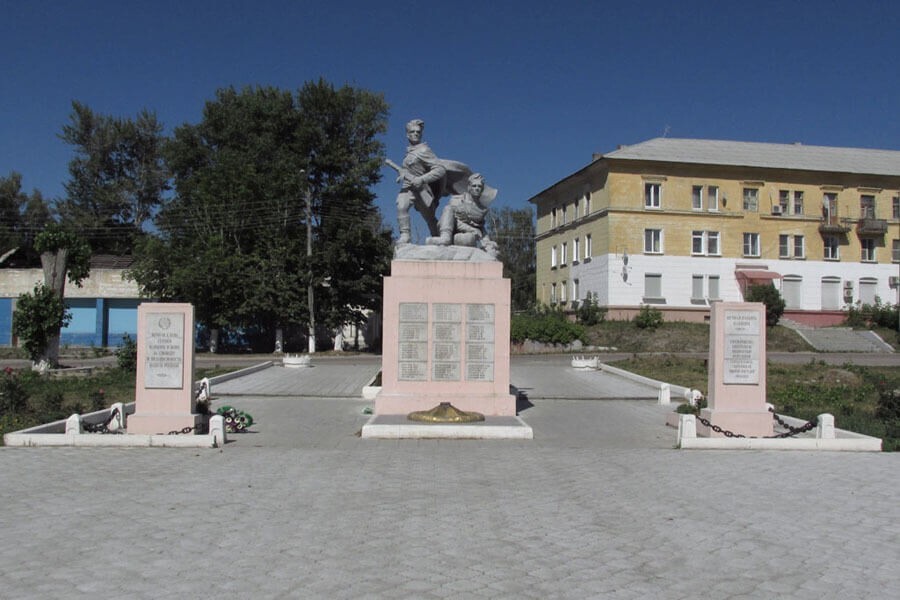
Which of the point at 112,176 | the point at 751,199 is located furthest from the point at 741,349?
the point at 112,176

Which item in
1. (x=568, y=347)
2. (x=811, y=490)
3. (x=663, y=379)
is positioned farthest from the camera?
(x=568, y=347)

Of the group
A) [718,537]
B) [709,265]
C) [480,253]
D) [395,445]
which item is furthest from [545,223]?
[718,537]

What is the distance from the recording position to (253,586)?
4.70m

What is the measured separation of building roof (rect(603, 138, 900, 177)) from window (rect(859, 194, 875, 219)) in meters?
1.49

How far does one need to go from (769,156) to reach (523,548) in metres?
47.6

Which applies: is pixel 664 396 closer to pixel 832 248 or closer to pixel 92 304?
pixel 92 304

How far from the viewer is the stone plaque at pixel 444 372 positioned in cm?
1249

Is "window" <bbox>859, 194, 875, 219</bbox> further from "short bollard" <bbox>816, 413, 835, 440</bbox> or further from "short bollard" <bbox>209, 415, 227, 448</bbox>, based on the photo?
"short bollard" <bbox>209, 415, 227, 448</bbox>

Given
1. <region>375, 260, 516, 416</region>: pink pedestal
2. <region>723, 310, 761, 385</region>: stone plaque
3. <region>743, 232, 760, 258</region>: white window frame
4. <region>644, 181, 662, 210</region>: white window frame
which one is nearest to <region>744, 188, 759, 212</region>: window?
<region>743, 232, 760, 258</region>: white window frame

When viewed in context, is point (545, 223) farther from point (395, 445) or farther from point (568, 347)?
point (395, 445)

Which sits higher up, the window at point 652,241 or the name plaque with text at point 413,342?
the window at point 652,241

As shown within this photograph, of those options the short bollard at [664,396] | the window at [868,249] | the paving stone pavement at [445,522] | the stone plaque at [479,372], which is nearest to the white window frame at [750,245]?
the window at [868,249]

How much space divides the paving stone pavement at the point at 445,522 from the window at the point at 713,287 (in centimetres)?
3622

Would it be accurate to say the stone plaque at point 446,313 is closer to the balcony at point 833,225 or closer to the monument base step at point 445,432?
the monument base step at point 445,432
